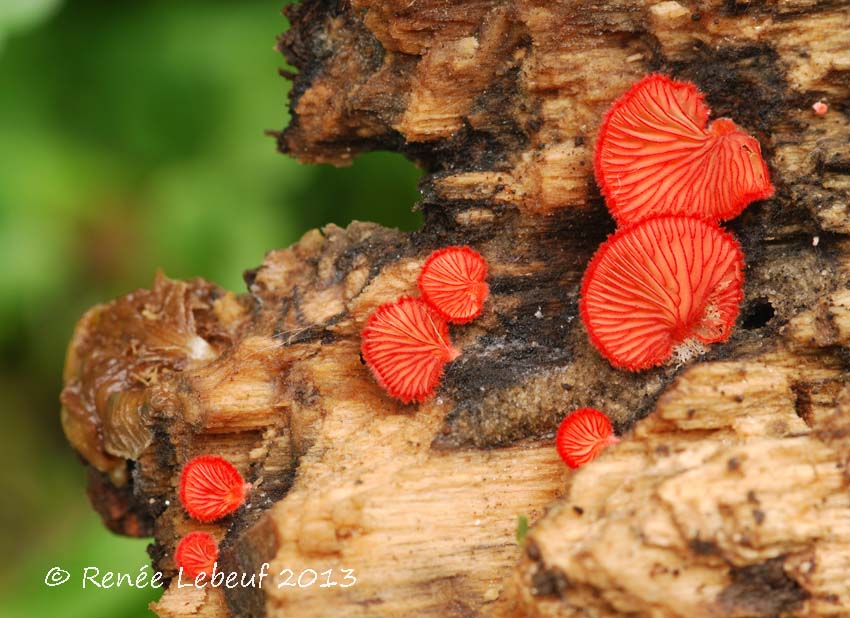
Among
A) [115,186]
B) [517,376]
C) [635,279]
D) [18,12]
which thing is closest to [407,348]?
[517,376]

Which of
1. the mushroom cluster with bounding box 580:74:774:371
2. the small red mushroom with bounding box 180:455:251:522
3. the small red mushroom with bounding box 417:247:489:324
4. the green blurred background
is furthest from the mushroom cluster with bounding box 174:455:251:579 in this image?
the green blurred background

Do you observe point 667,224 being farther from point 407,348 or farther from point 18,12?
point 18,12

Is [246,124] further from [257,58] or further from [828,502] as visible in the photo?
[828,502]

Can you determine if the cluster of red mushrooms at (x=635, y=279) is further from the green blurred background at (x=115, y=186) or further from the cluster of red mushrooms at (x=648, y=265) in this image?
the green blurred background at (x=115, y=186)

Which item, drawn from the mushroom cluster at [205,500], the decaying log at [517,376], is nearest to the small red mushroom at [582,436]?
the decaying log at [517,376]

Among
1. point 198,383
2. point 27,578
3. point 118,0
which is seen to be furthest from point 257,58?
point 27,578

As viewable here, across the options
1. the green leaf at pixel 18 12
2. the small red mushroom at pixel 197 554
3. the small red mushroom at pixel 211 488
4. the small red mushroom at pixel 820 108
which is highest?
the green leaf at pixel 18 12

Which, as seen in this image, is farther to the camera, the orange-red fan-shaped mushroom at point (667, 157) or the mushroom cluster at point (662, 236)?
the orange-red fan-shaped mushroom at point (667, 157)

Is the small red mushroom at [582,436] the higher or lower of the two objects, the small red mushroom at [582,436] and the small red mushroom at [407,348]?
the lower
